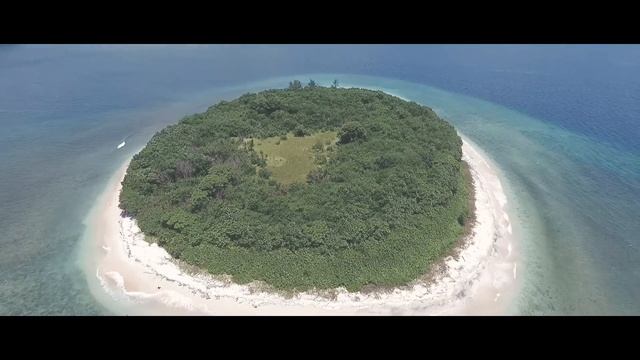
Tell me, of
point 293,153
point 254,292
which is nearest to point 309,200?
point 254,292

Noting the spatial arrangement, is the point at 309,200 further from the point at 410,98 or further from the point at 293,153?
the point at 410,98

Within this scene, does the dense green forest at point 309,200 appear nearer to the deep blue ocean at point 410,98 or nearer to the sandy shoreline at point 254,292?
the sandy shoreline at point 254,292

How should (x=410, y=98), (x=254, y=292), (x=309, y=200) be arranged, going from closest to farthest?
(x=254, y=292), (x=309, y=200), (x=410, y=98)

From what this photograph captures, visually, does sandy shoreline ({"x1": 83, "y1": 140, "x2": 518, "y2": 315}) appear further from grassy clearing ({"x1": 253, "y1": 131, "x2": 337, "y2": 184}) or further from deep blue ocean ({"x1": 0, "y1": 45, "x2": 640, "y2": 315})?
grassy clearing ({"x1": 253, "y1": 131, "x2": 337, "y2": 184})

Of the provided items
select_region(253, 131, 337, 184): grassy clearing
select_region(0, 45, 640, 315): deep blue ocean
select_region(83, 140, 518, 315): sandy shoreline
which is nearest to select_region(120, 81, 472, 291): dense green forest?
select_region(253, 131, 337, 184): grassy clearing

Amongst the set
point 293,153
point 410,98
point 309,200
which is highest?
point 410,98
